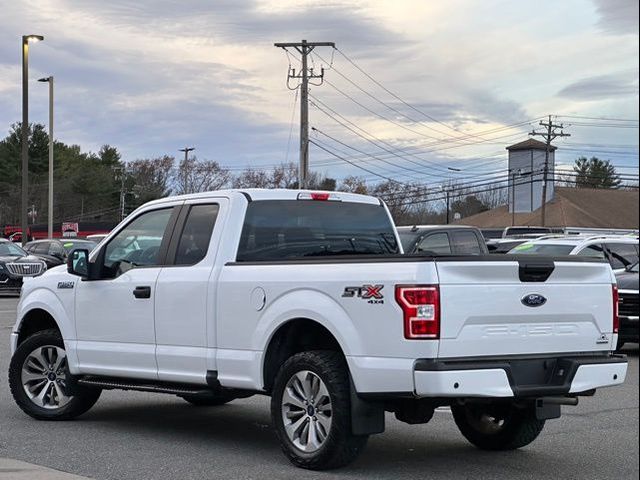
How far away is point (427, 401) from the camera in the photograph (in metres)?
6.25

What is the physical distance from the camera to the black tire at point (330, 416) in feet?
20.6

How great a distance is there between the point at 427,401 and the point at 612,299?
64.3 inches

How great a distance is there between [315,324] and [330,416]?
680 millimetres

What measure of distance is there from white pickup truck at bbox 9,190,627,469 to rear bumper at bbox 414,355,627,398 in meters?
0.01

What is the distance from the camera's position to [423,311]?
588 centimetres

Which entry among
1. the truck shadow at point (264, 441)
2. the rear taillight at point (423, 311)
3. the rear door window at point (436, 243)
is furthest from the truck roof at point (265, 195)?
the rear door window at point (436, 243)

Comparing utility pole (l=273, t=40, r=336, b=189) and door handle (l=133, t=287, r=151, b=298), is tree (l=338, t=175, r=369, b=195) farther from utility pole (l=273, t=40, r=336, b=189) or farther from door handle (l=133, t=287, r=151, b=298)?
door handle (l=133, t=287, r=151, b=298)

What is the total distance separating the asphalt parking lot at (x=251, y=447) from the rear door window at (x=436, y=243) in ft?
24.7

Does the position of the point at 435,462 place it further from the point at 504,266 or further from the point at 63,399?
the point at 63,399

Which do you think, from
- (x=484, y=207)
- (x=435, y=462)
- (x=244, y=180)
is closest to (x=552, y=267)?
(x=435, y=462)

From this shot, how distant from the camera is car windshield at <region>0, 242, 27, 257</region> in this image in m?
27.6

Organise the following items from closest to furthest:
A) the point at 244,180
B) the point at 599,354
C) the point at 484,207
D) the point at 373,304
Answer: the point at 373,304 < the point at 599,354 < the point at 244,180 < the point at 484,207

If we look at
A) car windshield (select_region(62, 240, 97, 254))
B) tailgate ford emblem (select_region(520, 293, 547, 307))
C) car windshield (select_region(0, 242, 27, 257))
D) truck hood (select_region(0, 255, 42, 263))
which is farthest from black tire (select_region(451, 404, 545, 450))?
car windshield (select_region(62, 240, 97, 254))

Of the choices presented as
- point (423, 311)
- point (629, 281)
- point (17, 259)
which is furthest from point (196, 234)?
point (17, 259)
